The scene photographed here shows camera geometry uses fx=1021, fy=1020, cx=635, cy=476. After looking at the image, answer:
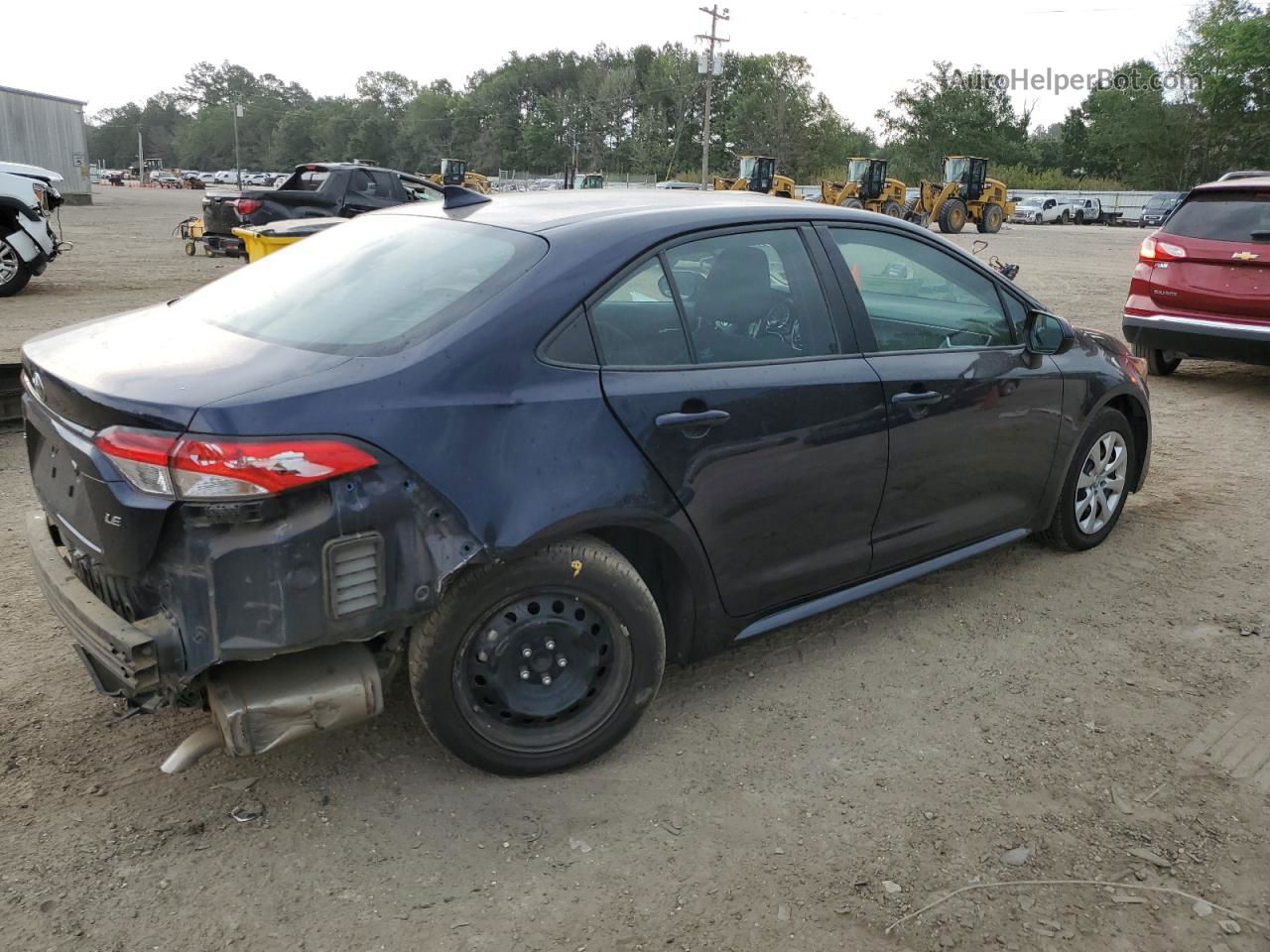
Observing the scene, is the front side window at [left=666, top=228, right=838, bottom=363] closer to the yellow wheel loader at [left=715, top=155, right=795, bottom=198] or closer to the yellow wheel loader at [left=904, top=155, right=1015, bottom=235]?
the yellow wheel loader at [left=715, top=155, right=795, bottom=198]

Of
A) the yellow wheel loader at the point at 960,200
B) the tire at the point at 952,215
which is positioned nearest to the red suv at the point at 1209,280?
the yellow wheel loader at the point at 960,200

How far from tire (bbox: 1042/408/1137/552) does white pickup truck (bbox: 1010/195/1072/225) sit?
47.3 meters

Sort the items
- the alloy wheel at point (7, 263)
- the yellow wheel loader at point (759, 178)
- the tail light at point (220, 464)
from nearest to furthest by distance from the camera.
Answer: the tail light at point (220, 464), the alloy wheel at point (7, 263), the yellow wheel loader at point (759, 178)

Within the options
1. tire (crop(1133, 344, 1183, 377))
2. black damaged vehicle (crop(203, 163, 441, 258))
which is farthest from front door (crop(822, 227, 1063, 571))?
black damaged vehicle (crop(203, 163, 441, 258))

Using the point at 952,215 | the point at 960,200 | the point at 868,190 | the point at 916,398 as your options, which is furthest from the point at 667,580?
the point at 960,200

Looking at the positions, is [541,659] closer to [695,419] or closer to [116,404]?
[695,419]

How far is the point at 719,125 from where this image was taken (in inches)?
3620

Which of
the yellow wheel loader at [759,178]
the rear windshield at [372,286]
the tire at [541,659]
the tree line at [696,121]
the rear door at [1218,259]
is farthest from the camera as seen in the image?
the tree line at [696,121]

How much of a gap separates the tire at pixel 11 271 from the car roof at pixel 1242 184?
12384 mm

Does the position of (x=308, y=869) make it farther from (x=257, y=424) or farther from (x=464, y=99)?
(x=464, y=99)

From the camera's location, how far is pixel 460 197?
3.53 metres

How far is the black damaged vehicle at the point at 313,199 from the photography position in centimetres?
1455

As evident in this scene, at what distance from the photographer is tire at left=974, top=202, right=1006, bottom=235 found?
3397cm

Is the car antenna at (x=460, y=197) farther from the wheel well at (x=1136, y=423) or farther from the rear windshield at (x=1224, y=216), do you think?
the rear windshield at (x=1224, y=216)
